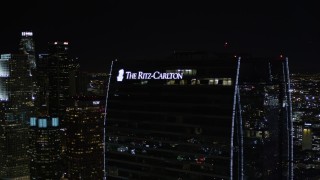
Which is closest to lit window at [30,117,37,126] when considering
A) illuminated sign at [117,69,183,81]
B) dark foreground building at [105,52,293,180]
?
illuminated sign at [117,69,183,81]

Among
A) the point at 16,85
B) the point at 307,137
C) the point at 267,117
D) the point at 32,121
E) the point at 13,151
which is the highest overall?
the point at 16,85

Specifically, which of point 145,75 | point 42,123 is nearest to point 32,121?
point 42,123

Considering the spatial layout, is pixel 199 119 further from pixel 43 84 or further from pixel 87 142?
pixel 43 84

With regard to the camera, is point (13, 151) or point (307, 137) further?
point (13, 151)

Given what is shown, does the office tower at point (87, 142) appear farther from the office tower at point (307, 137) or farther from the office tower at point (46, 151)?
the office tower at point (307, 137)

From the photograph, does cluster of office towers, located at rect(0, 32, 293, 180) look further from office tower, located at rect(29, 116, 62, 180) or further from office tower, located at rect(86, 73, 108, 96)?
office tower, located at rect(29, 116, 62, 180)

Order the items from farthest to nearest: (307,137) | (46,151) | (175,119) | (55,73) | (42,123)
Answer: (55,73)
(42,123)
(46,151)
(307,137)
(175,119)
